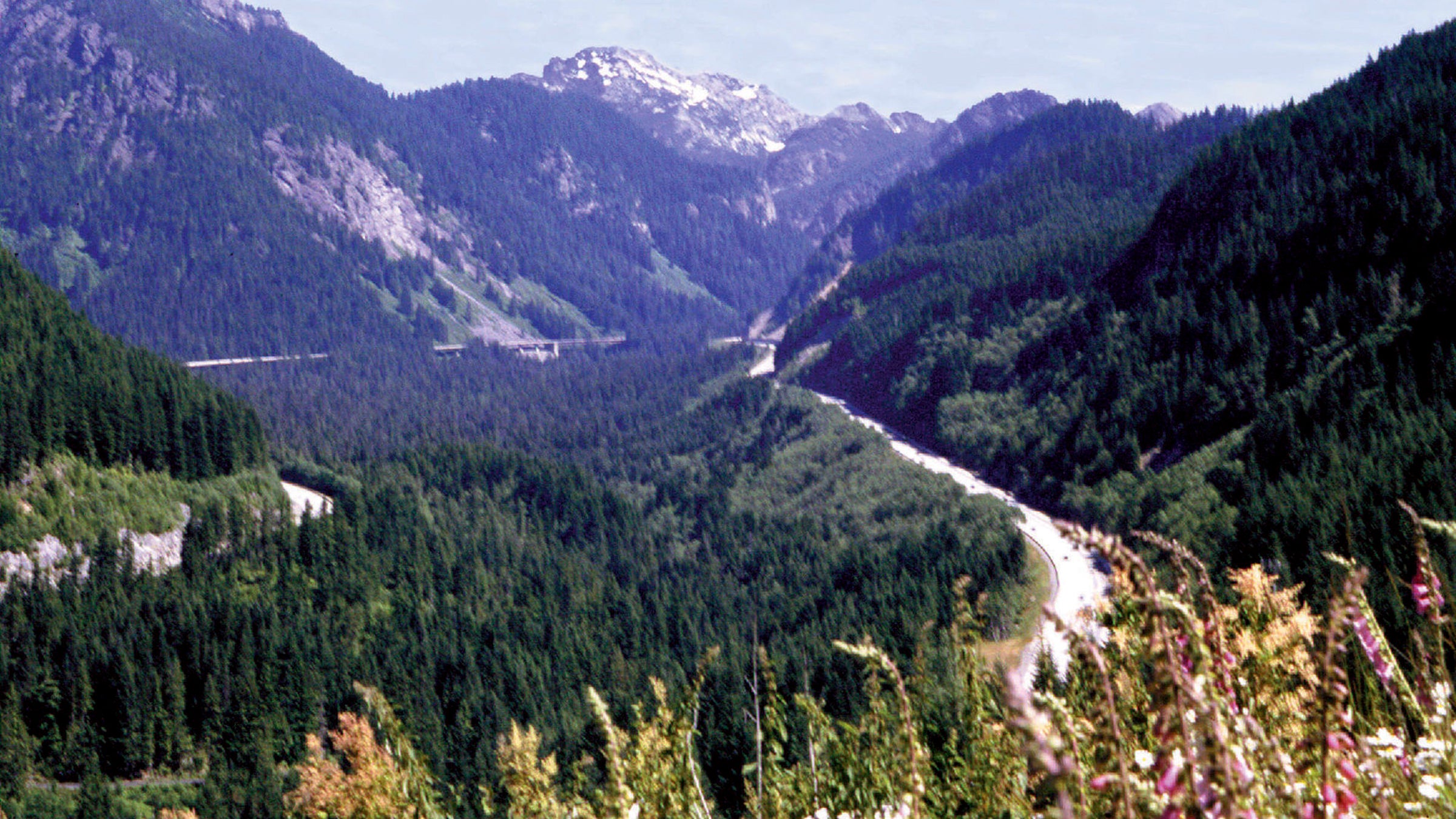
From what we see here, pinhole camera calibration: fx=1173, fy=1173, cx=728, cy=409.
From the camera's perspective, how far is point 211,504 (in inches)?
4515

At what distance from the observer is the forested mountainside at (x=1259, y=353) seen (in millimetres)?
70625

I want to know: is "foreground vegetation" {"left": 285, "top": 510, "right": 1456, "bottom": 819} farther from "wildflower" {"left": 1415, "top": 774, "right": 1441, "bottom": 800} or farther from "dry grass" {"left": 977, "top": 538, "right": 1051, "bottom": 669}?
"dry grass" {"left": 977, "top": 538, "right": 1051, "bottom": 669}

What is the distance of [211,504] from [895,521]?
222 feet

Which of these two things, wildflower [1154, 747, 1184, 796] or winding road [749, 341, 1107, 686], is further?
winding road [749, 341, 1107, 686]

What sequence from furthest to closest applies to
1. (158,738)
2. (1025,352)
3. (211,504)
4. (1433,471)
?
(1025,352)
(211,504)
(158,738)
(1433,471)

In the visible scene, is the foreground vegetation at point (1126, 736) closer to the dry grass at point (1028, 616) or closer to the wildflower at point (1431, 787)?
the wildflower at point (1431, 787)

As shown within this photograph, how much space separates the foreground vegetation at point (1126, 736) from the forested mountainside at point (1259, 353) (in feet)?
98.6

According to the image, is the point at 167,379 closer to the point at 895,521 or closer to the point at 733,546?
the point at 733,546

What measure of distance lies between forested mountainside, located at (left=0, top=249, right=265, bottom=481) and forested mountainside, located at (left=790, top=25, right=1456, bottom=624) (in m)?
85.8

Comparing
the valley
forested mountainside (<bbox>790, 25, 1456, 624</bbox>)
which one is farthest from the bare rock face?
forested mountainside (<bbox>790, 25, 1456, 624</bbox>)

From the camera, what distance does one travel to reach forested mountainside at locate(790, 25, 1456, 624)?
232 ft

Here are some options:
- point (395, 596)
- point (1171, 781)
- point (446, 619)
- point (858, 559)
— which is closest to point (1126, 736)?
point (1171, 781)

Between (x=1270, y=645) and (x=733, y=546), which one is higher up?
(x=1270, y=645)

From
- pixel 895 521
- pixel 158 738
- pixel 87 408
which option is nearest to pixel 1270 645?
pixel 158 738
